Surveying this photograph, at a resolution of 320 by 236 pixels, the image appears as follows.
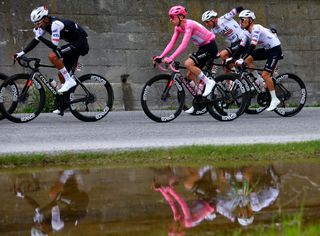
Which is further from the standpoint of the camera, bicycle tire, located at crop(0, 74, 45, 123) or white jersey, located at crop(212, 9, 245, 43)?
white jersey, located at crop(212, 9, 245, 43)

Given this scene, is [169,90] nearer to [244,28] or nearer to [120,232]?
[244,28]

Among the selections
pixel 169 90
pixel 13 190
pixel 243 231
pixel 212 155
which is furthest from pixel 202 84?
pixel 243 231

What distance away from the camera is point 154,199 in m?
4.95

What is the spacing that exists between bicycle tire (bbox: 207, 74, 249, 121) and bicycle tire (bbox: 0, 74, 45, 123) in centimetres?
269

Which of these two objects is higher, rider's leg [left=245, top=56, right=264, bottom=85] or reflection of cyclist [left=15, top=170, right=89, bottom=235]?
reflection of cyclist [left=15, top=170, right=89, bottom=235]

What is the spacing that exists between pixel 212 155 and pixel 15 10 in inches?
324

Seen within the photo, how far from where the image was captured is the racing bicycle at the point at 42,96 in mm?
10328

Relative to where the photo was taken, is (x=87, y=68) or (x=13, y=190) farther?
(x=87, y=68)

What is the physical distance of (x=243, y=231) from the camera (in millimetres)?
3982

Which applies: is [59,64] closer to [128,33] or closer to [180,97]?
[180,97]

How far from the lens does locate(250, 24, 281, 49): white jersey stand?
11750 millimetres

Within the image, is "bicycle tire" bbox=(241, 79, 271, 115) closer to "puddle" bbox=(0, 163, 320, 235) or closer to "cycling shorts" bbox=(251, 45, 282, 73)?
"cycling shorts" bbox=(251, 45, 282, 73)

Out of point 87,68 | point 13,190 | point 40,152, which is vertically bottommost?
point 87,68

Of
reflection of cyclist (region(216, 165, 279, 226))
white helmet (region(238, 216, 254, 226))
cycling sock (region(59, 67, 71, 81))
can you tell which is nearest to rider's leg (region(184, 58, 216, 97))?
cycling sock (region(59, 67, 71, 81))
